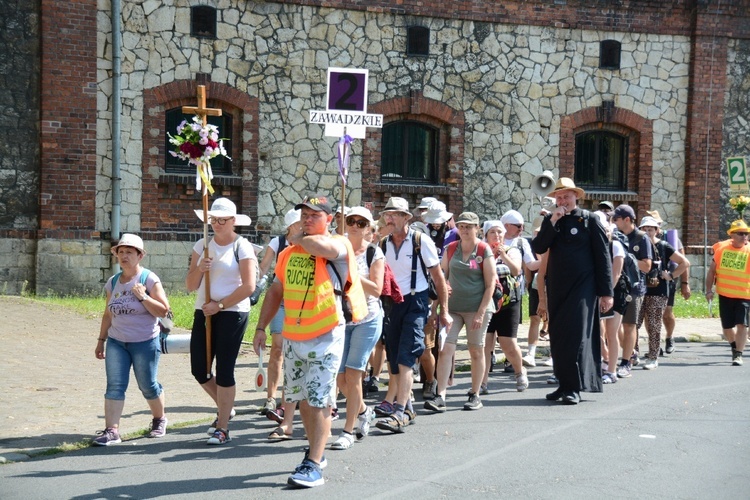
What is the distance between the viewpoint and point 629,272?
12734 millimetres

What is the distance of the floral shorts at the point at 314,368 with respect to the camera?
7211 mm

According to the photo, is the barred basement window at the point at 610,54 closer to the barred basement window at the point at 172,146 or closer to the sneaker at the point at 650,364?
the barred basement window at the point at 172,146

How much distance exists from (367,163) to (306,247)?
45.4 feet

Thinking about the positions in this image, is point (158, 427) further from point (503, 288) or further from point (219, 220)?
point (503, 288)

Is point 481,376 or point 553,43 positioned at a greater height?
point 553,43

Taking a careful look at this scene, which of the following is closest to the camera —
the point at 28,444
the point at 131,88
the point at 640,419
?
the point at 28,444

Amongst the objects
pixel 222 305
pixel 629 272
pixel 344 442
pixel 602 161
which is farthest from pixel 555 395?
pixel 602 161

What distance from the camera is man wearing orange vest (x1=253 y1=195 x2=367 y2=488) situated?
7.16m

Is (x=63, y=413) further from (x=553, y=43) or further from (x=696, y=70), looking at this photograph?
(x=696, y=70)

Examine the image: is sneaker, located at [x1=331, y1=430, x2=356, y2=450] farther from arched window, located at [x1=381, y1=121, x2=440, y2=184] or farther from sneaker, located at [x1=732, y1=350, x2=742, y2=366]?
arched window, located at [x1=381, y1=121, x2=440, y2=184]

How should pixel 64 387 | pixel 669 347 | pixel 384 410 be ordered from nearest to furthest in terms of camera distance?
pixel 384 410 → pixel 64 387 → pixel 669 347

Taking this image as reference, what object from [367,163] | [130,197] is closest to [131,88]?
[130,197]

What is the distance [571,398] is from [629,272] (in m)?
2.70

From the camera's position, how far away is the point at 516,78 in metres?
21.7
